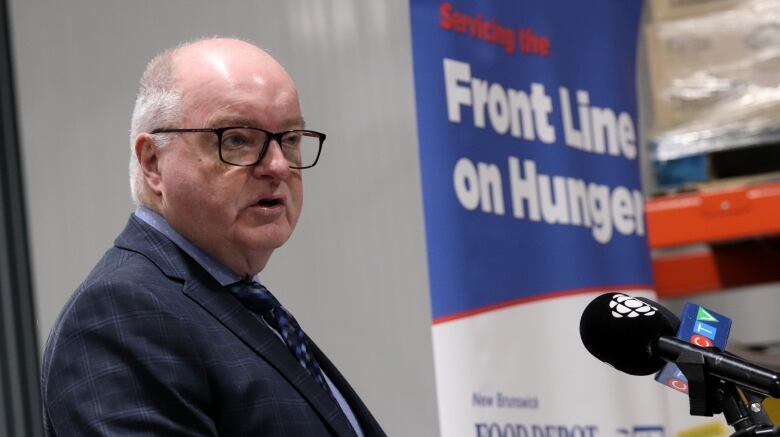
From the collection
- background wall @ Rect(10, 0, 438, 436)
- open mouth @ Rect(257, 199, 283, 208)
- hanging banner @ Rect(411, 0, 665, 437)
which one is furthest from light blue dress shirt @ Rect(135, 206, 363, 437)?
hanging banner @ Rect(411, 0, 665, 437)

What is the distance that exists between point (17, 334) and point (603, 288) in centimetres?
182

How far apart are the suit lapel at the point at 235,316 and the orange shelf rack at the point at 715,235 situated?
3307 millimetres

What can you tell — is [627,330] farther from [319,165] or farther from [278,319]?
[319,165]

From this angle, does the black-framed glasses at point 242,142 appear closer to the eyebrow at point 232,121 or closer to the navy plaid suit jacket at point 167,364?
the eyebrow at point 232,121

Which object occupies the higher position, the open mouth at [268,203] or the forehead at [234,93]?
the forehead at [234,93]

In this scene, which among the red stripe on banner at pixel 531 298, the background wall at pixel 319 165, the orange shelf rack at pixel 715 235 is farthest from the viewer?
the orange shelf rack at pixel 715 235

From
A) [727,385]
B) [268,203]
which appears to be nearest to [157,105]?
[268,203]

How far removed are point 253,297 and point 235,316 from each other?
0.09 meters

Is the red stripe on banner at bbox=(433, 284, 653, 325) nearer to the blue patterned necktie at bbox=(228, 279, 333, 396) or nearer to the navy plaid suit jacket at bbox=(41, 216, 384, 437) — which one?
the blue patterned necktie at bbox=(228, 279, 333, 396)

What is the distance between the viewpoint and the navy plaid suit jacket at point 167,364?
181 cm

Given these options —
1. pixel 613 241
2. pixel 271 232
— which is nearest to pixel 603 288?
pixel 613 241

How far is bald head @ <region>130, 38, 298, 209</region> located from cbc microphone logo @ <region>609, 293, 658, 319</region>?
0.66 meters

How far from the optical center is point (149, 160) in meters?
2.17

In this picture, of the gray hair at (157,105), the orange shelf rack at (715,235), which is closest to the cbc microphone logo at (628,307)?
the gray hair at (157,105)
